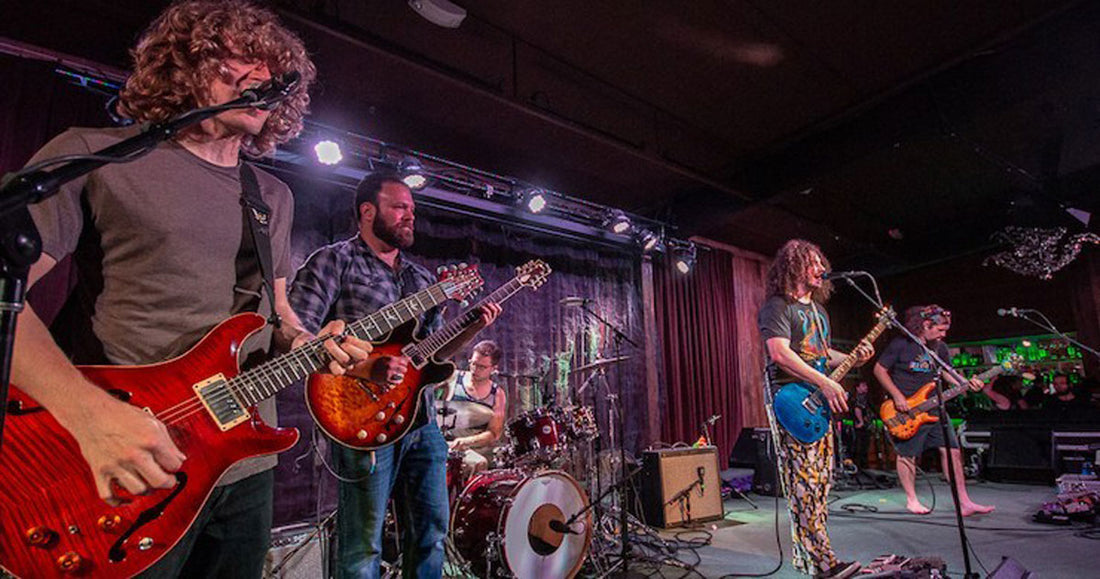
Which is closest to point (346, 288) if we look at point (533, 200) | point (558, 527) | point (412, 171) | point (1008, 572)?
point (558, 527)

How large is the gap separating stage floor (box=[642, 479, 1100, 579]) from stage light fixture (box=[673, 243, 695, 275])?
145 inches

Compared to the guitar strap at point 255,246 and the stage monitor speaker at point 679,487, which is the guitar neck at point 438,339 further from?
the stage monitor speaker at point 679,487

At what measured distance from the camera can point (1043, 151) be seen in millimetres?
8742

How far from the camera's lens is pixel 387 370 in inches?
103

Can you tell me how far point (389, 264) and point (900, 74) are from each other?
6211 millimetres

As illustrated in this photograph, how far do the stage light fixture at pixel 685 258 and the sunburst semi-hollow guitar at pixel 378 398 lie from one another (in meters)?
7.29

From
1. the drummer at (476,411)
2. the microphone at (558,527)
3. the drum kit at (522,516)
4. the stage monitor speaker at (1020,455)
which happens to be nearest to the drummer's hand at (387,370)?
the drum kit at (522,516)

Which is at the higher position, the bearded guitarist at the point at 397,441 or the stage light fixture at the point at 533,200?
the stage light fixture at the point at 533,200

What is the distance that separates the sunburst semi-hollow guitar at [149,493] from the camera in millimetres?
1164

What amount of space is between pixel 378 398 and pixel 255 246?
1.11 metres

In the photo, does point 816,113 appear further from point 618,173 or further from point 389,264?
point 389,264

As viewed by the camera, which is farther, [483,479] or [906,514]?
[906,514]

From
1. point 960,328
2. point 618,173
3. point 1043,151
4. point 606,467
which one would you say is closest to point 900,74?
point 618,173

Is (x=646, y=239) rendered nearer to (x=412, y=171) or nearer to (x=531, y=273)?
(x=412, y=171)
